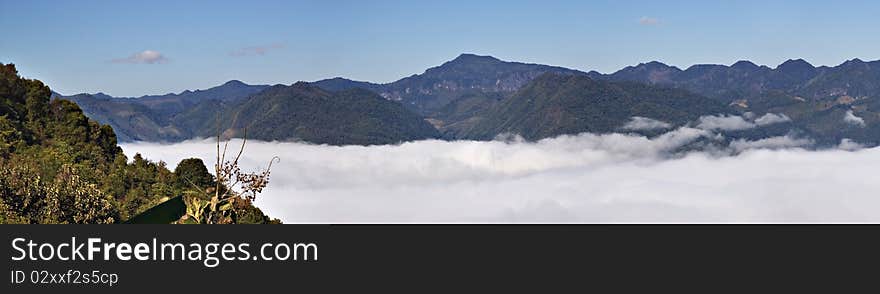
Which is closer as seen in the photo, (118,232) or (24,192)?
(118,232)

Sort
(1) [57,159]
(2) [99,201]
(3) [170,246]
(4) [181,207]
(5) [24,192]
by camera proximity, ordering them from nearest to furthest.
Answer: (3) [170,246], (4) [181,207], (5) [24,192], (2) [99,201], (1) [57,159]

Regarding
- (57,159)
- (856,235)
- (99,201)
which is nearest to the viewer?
(856,235)

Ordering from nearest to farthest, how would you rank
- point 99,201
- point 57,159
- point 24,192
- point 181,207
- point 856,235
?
point 856,235, point 181,207, point 24,192, point 99,201, point 57,159

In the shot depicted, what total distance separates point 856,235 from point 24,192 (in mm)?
37551

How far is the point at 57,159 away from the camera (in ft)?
247

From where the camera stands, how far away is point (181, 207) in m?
21.2

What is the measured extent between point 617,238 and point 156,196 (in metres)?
67.3

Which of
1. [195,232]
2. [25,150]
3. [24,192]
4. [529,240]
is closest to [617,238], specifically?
[529,240]

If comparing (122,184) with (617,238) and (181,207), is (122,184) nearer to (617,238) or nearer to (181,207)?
(181,207)

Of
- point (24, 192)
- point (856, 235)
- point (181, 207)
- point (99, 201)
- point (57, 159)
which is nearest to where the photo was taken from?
point (856, 235)

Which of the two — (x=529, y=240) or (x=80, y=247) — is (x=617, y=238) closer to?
(x=529, y=240)

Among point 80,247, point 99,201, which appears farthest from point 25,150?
point 80,247

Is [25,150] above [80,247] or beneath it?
above

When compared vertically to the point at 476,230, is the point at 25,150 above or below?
above
